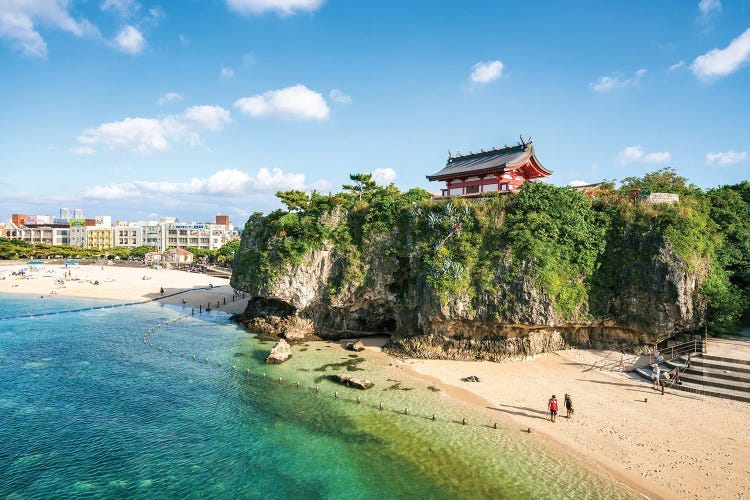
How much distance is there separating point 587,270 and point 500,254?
6996 mm

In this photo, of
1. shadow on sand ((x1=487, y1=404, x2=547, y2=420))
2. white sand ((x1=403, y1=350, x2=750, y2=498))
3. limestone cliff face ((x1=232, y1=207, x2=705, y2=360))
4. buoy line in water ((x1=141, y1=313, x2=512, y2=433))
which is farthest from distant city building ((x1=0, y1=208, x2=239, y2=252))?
shadow on sand ((x1=487, y1=404, x2=547, y2=420))

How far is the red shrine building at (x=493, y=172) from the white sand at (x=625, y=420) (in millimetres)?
17557

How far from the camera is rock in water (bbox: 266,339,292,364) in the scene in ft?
102

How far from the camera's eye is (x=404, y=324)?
35.0 metres

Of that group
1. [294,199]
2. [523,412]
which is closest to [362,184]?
[294,199]

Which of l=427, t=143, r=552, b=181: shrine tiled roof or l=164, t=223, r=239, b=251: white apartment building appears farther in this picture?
l=164, t=223, r=239, b=251: white apartment building

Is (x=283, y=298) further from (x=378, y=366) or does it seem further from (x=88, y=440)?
(x=88, y=440)

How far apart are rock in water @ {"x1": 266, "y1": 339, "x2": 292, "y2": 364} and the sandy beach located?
710cm

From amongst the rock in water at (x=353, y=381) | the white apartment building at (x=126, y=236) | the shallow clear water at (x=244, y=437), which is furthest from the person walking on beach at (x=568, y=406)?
the white apartment building at (x=126, y=236)

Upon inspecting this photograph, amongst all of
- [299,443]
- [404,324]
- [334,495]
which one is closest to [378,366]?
[404,324]

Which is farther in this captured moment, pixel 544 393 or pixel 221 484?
pixel 544 393

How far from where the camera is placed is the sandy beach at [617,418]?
16.5 metres

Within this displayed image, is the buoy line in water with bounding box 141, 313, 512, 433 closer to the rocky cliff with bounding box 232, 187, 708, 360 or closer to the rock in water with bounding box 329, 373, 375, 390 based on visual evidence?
the rock in water with bounding box 329, 373, 375, 390

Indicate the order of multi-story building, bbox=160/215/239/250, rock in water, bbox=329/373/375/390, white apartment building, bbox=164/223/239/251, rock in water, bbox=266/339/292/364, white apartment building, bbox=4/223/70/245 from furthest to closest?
white apartment building, bbox=4/223/70/245 → multi-story building, bbox=160/215/239/250 → white apartment building, bbox=164/223/239/251 → rock in water, bbox=266/339/292/364 → rock in water, bbox=329/373/375/390
